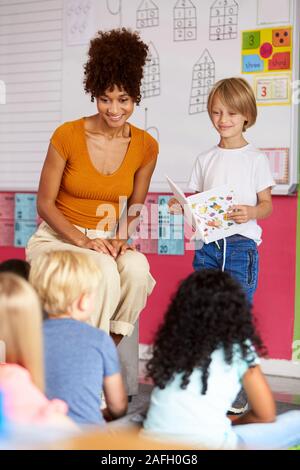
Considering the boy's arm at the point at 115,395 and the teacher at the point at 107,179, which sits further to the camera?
the teacher at the point at 107,179

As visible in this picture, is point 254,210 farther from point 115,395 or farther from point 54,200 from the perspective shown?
point 115,395

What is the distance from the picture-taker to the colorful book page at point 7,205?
385 centimetres

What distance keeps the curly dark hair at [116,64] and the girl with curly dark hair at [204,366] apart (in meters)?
0.97

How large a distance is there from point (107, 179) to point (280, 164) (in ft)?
3.03

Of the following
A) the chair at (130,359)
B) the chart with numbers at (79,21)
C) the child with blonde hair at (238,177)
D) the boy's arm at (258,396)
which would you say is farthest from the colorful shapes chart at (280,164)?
the boy's arm at (258,396)

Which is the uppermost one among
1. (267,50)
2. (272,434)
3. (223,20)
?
(223,20)

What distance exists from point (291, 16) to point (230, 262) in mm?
1146

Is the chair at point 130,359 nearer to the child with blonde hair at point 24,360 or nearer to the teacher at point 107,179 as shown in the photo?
the teacher at point 107,179

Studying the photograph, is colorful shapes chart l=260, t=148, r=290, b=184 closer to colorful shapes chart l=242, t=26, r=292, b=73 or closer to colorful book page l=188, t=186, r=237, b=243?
colorful shapes chart l=242, t=26, r=292, b=73

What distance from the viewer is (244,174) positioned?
101 inches

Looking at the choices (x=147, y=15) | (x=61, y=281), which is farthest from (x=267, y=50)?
(x=61, y=281)

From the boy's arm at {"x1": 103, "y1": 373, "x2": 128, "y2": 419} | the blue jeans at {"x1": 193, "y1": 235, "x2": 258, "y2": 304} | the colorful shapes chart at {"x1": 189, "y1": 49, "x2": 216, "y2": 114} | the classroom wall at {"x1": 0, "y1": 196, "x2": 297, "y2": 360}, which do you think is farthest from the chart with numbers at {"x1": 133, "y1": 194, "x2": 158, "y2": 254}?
the boy's arm at {"x1": 103, "y1": 373, "x2": 128, "y2": 419}

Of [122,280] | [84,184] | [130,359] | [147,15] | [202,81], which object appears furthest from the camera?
[147,15]

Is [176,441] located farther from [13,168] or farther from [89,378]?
[13,168]
